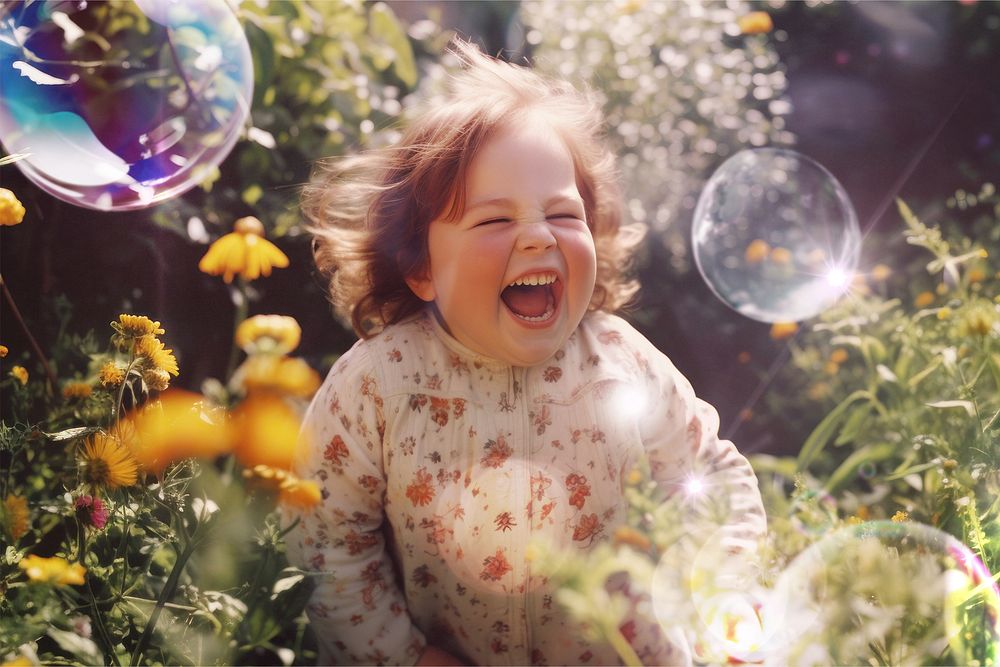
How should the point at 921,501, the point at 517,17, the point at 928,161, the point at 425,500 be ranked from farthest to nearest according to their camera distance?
the point at 928,161
the point at 517,17
the point at 921,501
the point at 425,500

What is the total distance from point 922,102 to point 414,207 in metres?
2.16

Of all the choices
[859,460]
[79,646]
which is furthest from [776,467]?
[79,646]

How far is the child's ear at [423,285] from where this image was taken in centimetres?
146

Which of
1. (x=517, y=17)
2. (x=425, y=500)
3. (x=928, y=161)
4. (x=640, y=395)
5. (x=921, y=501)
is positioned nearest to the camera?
(x=425, y=500)

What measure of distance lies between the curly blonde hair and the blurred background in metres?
0.29

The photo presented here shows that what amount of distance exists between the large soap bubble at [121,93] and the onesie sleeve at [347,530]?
512 millimetres

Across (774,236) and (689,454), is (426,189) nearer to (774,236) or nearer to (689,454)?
(689,454)

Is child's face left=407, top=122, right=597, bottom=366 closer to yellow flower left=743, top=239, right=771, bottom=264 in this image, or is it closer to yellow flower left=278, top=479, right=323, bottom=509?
yellow flower left=278, top=479, right=323, bottom=509

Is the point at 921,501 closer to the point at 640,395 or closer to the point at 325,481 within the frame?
the point at 640,395

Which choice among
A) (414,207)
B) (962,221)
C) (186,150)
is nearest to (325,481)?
(414,207)

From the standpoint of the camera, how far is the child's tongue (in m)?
1.38

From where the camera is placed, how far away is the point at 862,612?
0.83m

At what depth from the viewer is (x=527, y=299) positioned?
4.54ft

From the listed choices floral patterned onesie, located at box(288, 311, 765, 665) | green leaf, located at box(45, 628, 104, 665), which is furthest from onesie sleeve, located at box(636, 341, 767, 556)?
green leaf, located at box(45, 628, 104, 665)
